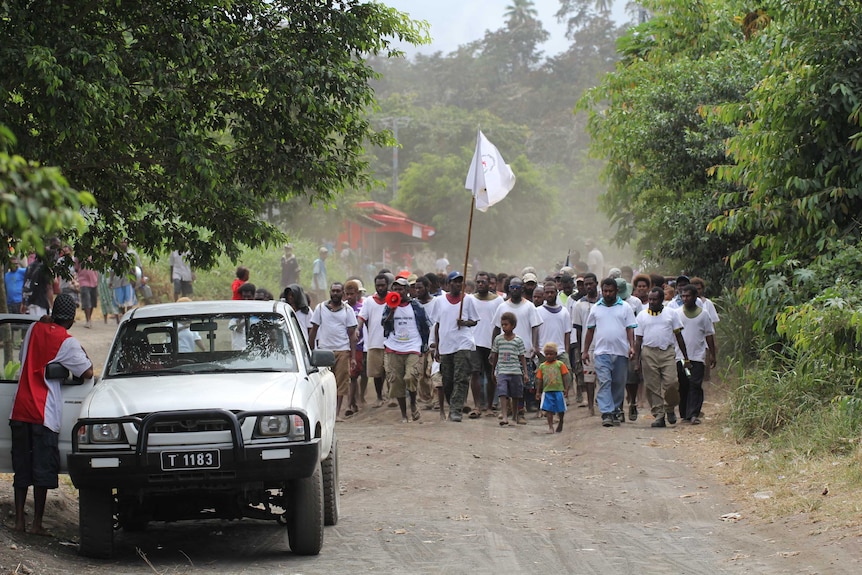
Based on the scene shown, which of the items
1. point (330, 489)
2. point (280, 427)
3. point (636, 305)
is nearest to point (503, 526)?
point (330, 489)

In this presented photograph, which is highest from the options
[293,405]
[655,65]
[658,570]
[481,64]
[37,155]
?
[481,64]

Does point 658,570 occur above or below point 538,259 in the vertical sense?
below

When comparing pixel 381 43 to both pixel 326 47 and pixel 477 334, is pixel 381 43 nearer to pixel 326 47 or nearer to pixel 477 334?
pixel 326 47

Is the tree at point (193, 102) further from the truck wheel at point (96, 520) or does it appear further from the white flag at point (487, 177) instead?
the white flag at point (487, 177)

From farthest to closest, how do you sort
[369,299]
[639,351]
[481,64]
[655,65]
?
[481,64]
[655,65]
[369,299]
[639,351]

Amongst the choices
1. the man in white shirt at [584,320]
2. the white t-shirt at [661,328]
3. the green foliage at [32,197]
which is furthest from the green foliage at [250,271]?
the green foliage at [32,197]

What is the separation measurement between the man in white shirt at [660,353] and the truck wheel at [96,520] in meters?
8.14

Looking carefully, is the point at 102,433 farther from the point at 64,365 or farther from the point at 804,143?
the point at 804,143

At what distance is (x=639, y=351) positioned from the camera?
1490 centimetres

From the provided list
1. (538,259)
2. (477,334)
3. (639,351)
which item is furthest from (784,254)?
(538,259)

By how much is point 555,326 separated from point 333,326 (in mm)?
2971

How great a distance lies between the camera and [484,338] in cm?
1573

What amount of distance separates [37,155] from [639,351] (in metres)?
8.33

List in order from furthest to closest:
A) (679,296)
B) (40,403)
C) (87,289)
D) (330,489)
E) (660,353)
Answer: (87,289) < (679,296) < (660,353) < (330,489) < (40,403)
